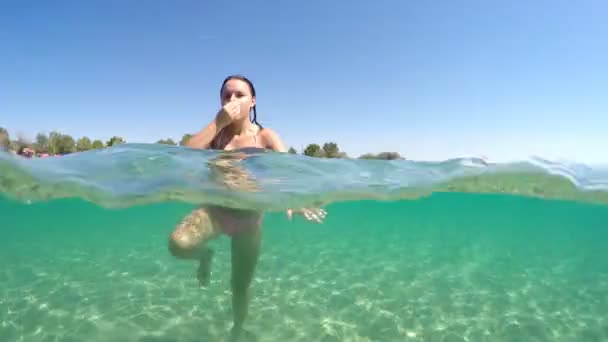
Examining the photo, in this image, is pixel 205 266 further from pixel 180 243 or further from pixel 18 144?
pixel 18 144

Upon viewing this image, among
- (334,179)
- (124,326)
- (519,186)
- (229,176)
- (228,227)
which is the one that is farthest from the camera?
(519,186)

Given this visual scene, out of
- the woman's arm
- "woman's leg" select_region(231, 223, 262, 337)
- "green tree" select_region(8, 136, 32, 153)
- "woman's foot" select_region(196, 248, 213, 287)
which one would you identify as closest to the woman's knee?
"woman's foot" select_region(196, 248, 213, 287)

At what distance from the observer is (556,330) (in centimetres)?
749

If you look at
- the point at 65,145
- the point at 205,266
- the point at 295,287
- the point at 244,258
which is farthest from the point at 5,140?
the point at 65,145

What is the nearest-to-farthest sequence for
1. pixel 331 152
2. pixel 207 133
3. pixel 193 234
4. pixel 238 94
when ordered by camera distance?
1. pixel 193 234
2. pixel 207 133
3. pixel 238 94
4. pixel 331 152

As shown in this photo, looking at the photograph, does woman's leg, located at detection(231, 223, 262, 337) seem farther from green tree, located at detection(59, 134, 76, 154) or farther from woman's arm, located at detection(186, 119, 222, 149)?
green tree, located at detection(59, 134, 76, 154)

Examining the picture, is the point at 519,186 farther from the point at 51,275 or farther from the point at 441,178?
the point at 51,275

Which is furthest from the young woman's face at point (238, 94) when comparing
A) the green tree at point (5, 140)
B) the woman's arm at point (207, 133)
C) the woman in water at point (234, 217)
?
the green tree at point (5, 140)

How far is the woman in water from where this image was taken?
12.0 ft

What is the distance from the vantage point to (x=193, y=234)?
3545 millimetres

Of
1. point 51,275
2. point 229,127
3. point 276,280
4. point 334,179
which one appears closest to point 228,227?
point 229,127

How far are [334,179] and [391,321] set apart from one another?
12.1 feet

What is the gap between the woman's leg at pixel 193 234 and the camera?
342 cm

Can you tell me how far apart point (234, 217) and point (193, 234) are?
3.13ft
